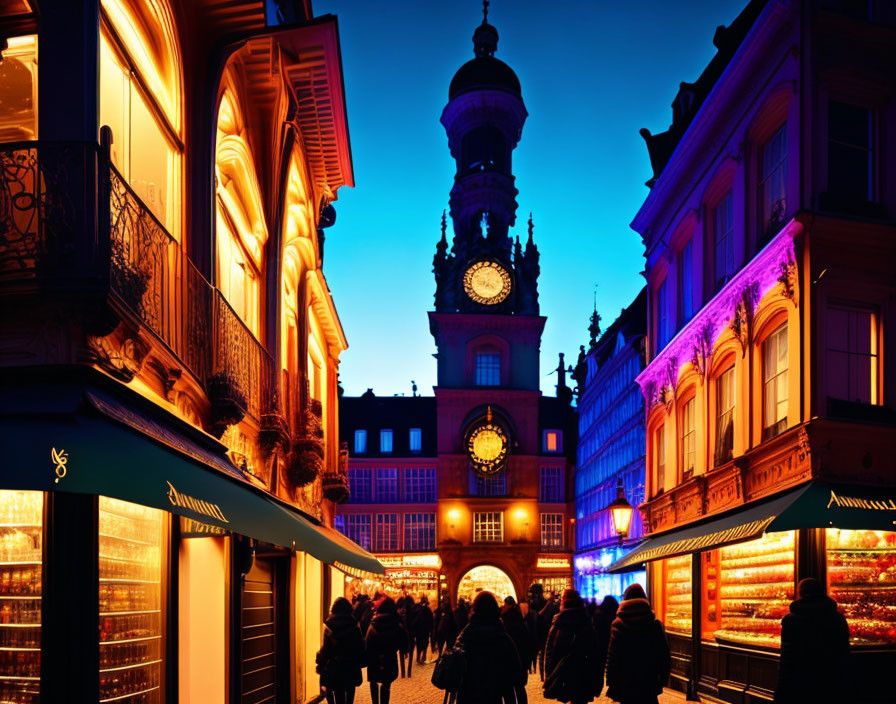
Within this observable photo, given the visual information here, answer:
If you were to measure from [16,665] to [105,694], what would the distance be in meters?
1.06

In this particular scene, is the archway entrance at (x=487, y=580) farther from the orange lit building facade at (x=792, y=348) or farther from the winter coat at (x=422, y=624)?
the orange lit building facade at (x=792, y=348)

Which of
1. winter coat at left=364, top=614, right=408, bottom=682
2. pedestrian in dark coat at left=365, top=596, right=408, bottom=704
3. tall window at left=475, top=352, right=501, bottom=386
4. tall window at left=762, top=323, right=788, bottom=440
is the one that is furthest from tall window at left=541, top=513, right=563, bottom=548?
winter coat at left=364, top=614, right=408, bottom=682

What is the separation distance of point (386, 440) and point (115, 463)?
62.0 m

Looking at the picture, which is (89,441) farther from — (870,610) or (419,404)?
(419,404)

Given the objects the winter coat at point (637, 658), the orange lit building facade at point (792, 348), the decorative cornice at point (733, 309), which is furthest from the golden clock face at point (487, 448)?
the winter coat at point (637, 658)

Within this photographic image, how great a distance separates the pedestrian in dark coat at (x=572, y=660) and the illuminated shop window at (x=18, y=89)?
785 centimetres

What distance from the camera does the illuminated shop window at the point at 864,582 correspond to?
15.7 meters

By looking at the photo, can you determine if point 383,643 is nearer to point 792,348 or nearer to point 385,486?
point 792,348

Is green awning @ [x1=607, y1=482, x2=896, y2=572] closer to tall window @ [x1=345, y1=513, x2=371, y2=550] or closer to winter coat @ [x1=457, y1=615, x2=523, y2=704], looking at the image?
winter coat @ [x1=457, y1=615, x2=523, y2=704]

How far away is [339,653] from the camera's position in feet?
45.7

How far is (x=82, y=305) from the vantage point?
7.39m

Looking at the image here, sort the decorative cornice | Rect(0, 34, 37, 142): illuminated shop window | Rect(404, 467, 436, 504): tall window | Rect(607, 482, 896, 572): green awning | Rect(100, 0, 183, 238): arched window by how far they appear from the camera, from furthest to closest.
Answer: Rect(404, 467, 436, 504): tall window < the decorative cornice < Rect(607, 482, 896, 572): green awning < Rect(100, 0, 183, 238): arched window < Rect(0, 34, 37, 142): illuminated shop window

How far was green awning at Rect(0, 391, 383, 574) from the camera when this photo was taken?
21.2 feet

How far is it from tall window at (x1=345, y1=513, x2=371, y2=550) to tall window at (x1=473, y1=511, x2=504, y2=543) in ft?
22.0
